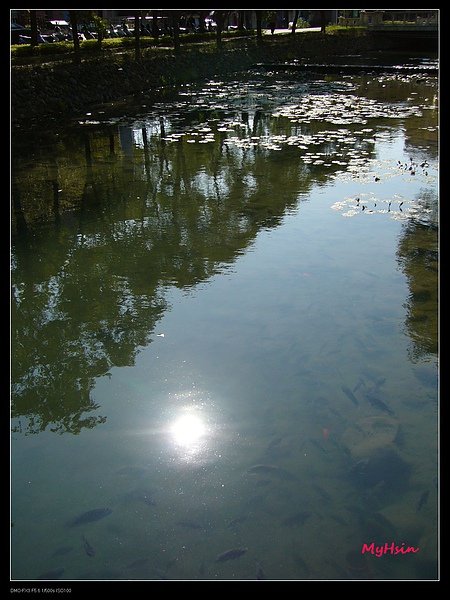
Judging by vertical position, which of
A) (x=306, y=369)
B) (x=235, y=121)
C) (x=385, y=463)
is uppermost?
(x=235, y=121)

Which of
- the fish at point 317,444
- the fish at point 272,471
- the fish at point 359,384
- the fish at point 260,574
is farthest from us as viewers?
the fish at point 359,384

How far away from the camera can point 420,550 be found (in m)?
3.49

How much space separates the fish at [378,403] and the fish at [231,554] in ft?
5.39

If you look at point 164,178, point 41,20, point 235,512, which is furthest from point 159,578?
point 41,20

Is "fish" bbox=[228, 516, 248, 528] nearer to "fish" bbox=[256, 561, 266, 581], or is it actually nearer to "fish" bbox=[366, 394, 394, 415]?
"fish" bbox=[256, 561, 266, 581]

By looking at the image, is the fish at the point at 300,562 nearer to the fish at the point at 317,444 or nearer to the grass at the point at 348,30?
the fish at the point at 317,444

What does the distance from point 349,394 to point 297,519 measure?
52.8 inches

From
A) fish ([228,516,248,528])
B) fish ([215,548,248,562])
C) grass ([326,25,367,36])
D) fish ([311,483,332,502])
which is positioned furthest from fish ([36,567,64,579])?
grass ([326,25,367,36])

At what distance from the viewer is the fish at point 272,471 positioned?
3990 mm

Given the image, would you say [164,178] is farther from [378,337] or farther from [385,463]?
[385,463]

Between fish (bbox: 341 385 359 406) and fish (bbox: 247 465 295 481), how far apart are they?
93cm

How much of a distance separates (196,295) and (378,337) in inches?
76.9

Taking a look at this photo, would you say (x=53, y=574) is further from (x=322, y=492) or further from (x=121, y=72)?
(x=121, y=72)

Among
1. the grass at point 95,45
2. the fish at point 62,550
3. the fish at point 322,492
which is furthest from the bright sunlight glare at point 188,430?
the grass at point 95,45
